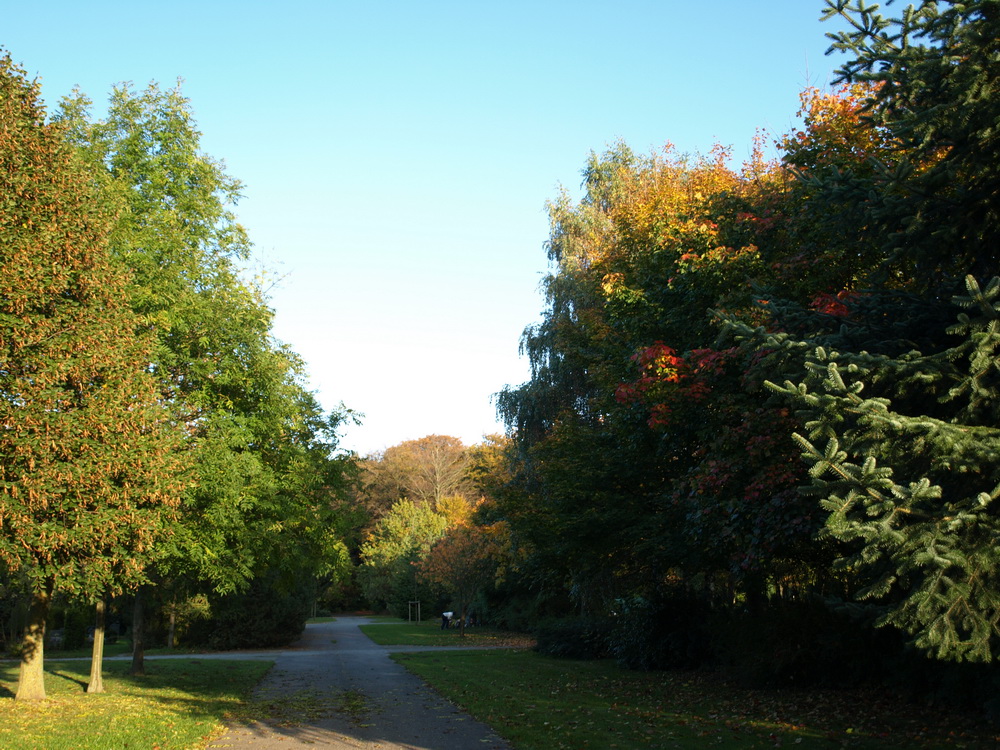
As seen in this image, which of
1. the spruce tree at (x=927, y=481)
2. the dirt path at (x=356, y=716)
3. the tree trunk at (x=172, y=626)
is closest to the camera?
the spruce tree at (x=927, y=481)

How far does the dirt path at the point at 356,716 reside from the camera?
392 inches

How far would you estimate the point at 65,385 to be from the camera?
10969 millimetres

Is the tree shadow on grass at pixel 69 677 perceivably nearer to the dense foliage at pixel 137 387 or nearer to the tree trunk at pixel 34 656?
the dense foliage at pixel 137 387

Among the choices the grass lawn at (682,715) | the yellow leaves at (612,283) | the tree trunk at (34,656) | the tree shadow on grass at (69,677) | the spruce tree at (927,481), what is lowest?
the tree shadow on grass at (69,677)

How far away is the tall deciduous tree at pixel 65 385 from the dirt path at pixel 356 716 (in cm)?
326

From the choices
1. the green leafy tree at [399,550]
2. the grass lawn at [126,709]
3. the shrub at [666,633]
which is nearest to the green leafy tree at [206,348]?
the grass lawn at [126,709]

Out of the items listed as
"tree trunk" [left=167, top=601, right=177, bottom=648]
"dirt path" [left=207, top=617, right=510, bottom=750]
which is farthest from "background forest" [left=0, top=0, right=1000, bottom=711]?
"tree trunk" [left=167, top=601, right=177, bottom=648]

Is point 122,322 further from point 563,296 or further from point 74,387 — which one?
point 563,296

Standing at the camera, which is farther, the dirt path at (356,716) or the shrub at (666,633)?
the shrub at (666,633)

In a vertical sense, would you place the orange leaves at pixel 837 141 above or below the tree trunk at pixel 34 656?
above

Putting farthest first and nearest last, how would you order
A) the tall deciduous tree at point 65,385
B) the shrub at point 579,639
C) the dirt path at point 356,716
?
the shrub at point 579,639 < the dirt path at point 356,716 < the tall deciduous tree at point 65,385

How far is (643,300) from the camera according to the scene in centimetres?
1498

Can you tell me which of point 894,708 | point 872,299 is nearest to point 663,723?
point 894,708

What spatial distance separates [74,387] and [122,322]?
114 centimetres
